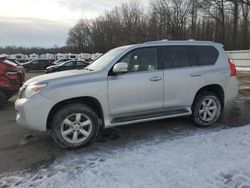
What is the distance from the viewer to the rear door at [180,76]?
578 cm

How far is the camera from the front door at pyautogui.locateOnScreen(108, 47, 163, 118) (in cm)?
531

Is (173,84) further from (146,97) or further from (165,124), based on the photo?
(165,124)

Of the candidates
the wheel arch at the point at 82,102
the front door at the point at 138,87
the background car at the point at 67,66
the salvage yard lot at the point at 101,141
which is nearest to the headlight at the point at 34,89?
the wheel arch at the point at 82,102

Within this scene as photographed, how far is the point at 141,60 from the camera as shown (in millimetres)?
5676

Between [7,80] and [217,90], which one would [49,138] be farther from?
[7,80]

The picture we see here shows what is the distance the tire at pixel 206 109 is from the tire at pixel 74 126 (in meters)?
2.18

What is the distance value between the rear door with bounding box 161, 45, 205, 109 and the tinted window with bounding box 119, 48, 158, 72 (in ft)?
0.65

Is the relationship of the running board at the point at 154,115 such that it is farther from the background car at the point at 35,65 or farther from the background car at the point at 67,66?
the background car at the point at 35,65

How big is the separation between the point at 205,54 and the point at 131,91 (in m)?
1.98

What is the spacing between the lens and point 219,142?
5.18 metres

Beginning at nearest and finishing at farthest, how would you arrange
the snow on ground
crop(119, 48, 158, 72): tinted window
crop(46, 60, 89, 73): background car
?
the snow on ground, crop(119, 48, 158, 72): tinted window, crop(46, 60, 89, 73): background car

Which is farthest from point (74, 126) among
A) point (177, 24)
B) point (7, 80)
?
point (177, 24)

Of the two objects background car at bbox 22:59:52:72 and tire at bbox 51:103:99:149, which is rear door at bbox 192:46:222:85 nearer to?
tire at bbox 51:103:99:149

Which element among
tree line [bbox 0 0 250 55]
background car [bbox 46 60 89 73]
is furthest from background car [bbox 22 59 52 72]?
tree line [bbox 0 0 250 55]
